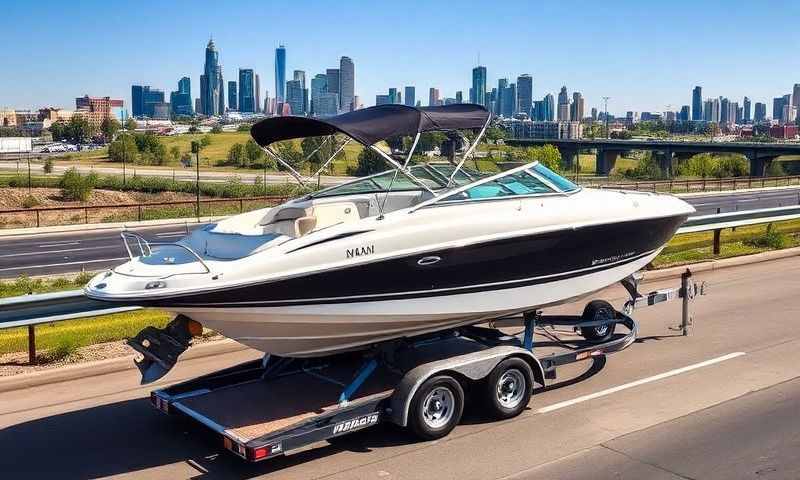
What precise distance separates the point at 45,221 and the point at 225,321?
122 ft

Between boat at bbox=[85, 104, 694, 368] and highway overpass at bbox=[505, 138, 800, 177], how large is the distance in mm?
78225

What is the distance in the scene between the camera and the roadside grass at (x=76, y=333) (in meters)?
9.79

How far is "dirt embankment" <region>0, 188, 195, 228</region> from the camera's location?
39812 millimetres

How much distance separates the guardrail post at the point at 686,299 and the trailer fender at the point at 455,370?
3707 millimetres

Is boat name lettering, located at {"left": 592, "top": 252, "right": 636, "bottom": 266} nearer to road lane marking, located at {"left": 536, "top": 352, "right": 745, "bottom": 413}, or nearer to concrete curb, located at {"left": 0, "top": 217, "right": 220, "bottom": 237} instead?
road lane marking, located at {"left": 536, "top": 352, "right": 745, "bottom": 413}

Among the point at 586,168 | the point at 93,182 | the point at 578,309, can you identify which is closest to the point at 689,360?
the point at 578,309

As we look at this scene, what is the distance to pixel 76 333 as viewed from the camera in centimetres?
1070

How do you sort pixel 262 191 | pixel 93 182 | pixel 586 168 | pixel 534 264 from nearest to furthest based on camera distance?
pixel 534 264 → pixel 262 191 → pixel 93 182 → pixel 586 168

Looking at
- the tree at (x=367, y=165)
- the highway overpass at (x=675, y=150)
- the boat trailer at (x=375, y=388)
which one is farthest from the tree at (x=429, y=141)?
the highway overpass at (x=675, y=150)

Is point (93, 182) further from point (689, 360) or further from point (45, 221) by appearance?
point (689, 360)

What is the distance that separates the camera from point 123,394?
8727 mm

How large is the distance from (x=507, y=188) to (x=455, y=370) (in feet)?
6.59

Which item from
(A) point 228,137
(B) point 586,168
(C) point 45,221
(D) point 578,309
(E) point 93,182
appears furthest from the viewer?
(B) point 586,168

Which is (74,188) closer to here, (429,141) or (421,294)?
(429,141)
